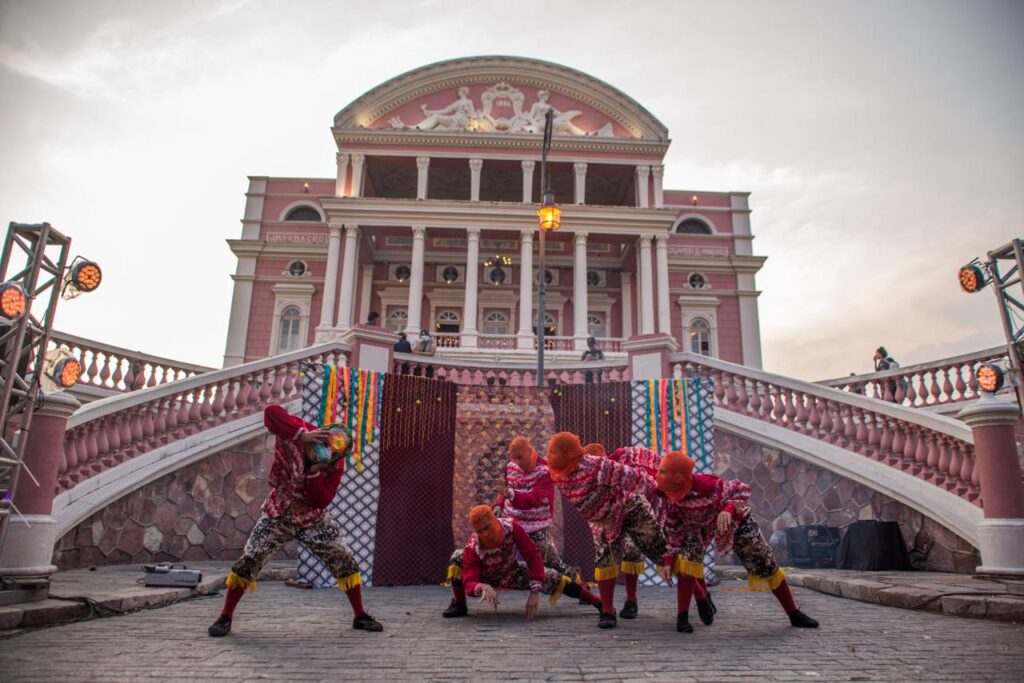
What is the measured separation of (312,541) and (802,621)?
353cm

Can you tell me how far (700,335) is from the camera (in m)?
26.6

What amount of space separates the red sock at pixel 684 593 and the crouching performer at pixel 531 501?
1.06 meters

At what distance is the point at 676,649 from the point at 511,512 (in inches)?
74.5

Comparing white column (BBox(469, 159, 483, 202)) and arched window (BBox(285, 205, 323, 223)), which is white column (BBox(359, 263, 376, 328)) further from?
white column (BBox(469, 159, 483, 202))

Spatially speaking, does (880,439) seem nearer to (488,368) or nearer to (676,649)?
(488,368)

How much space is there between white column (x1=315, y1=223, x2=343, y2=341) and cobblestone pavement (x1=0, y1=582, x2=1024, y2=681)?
1836cm

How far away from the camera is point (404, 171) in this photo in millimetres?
28000

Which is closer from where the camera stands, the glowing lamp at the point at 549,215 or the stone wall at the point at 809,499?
the stone wall at the point at 809,499

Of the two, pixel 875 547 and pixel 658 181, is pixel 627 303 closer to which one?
pixel 658 181

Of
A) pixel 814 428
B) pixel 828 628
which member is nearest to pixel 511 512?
pixel 828 628

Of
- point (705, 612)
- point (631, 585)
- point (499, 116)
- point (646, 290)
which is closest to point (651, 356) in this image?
point (631, 585)

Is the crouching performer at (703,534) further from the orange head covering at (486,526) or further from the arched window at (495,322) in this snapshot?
the arched window at (495,322)

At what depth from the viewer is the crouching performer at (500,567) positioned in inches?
192

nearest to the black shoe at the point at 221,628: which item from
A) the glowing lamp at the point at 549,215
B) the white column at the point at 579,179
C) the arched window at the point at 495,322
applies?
the glowing lamp at the point at 549,215
